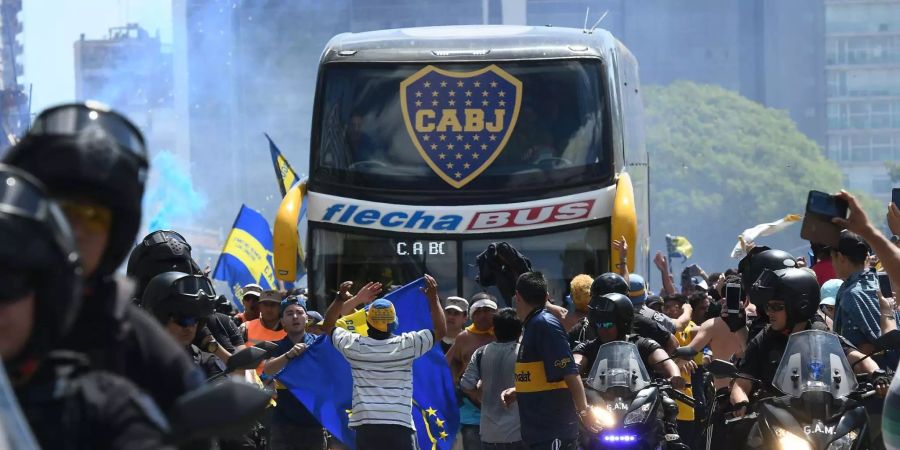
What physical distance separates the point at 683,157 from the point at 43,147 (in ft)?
342

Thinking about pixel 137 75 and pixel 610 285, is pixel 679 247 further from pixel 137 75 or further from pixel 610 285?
pixel 137 75

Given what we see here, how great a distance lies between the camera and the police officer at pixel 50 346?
354 cm

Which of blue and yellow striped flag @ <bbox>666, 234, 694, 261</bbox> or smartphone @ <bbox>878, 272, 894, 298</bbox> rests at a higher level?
smartphone @ <bbox>878, 272, 894, 298</bbox>

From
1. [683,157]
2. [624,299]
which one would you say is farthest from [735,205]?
[624,299]

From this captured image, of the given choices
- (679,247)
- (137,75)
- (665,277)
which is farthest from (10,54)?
(665,277)

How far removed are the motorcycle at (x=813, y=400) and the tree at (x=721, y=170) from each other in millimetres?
98317

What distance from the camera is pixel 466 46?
56.8ft

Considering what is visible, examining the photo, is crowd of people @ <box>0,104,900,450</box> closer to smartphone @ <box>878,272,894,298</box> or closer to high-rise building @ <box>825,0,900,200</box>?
smartphone @ <box>878,272,894,298</box>

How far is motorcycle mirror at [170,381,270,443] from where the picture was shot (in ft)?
12.5

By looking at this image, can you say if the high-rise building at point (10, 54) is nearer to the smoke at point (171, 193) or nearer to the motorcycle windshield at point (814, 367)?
the smoke at point (171, 193)

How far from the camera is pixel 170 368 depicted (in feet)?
13.7

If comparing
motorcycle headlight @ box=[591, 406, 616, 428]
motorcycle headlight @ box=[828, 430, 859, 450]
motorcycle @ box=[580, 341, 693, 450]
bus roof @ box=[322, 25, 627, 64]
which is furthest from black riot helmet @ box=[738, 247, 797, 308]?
bus roof @ box=[322, 25, 627, 64]

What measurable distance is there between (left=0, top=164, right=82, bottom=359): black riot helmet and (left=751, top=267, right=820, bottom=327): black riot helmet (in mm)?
5625

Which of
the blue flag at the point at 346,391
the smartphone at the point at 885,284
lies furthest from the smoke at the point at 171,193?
the smartphone at the point at 885,284
